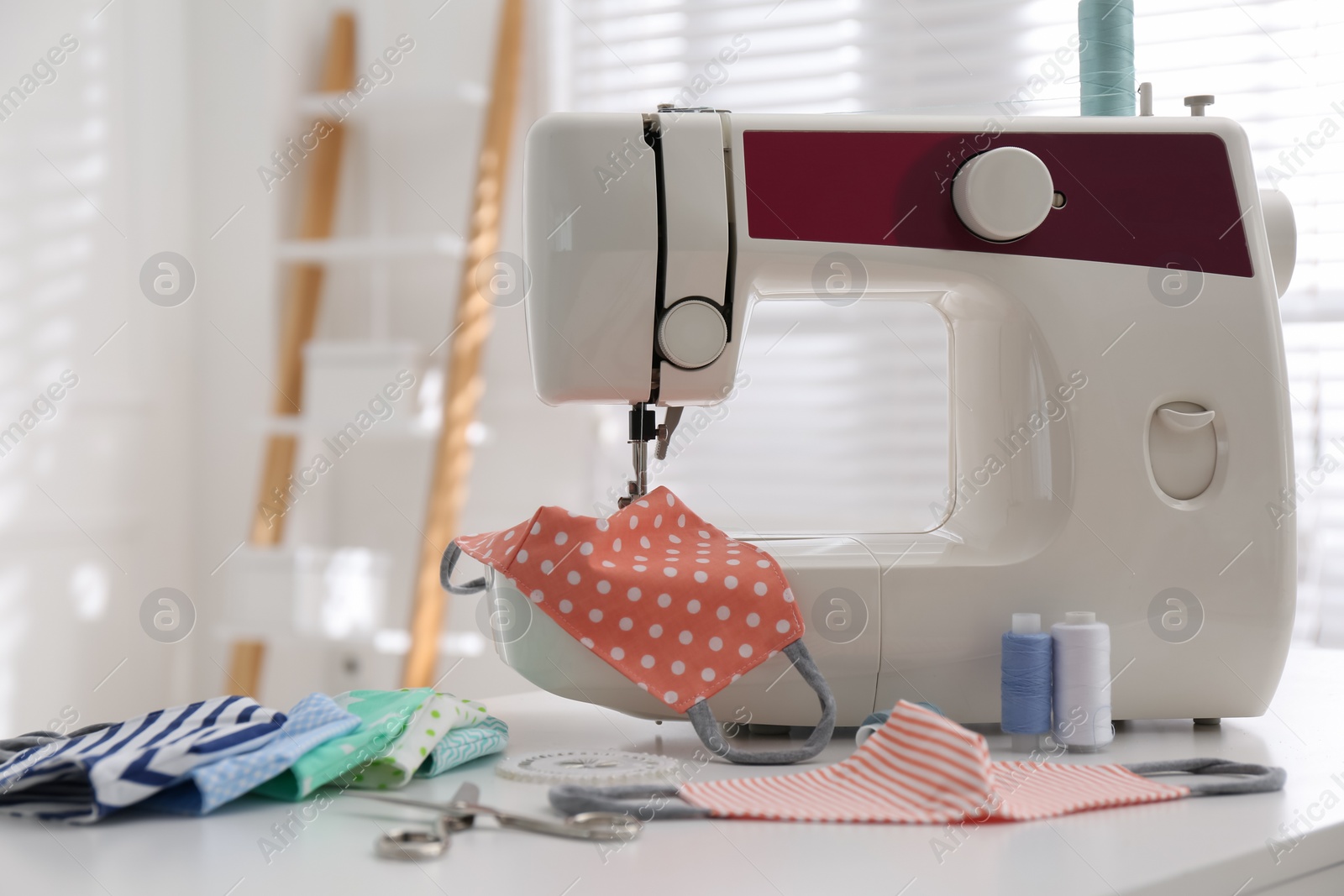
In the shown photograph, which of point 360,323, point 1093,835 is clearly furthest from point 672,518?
point 360,323

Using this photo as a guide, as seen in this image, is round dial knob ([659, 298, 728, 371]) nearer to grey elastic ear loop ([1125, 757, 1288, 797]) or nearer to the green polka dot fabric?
the green polka dot fabric

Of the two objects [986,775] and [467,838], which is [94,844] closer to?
[467,838]

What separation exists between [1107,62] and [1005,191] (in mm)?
263

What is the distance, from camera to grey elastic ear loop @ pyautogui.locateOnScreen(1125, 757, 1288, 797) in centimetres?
76

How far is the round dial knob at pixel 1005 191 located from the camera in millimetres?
969

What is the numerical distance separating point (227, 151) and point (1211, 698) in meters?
2.65

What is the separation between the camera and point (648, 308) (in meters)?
0.96

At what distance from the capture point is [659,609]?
906 mm

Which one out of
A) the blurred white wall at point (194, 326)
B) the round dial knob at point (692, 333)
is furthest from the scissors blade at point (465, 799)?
the blurred white wall at point (194, 326)

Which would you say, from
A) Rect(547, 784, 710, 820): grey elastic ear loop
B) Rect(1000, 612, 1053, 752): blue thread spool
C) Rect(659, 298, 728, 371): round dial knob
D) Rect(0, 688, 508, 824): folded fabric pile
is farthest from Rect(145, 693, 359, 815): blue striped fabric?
Rect(1000, 612, 1053, 752): blue thread spool

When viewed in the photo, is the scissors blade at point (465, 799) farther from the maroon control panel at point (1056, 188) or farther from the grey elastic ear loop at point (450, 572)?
the maroon control panel at point (1056, 188)

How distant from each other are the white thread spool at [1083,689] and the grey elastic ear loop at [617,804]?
1.12ft

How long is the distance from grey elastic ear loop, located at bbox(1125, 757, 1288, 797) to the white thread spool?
5 cm

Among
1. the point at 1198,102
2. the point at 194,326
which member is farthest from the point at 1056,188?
the point at 194,326
